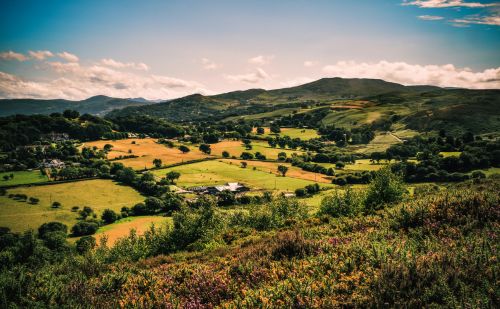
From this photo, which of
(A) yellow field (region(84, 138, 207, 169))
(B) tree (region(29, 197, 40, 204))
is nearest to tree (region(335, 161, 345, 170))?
(A) yellow field (region(84, 138, 207, 169))

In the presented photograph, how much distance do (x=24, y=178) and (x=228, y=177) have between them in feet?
254

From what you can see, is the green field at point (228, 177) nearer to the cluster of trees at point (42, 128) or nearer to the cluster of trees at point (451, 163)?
the cluster of trees at point (451, 163)

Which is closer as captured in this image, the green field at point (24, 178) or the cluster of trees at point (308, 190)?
the cluster of trees at point (308, 190)

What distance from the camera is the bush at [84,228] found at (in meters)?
76.8

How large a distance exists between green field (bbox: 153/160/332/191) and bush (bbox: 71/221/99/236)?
38.8 m

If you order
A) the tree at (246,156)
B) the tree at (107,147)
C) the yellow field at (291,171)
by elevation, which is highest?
the tree at (107,147)

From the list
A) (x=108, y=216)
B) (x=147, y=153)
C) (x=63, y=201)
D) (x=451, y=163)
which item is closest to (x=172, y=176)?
(x=108, y=216)

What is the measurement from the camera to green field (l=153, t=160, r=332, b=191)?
109 m

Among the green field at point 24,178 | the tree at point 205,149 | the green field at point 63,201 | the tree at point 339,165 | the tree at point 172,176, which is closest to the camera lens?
the green field at point 63,201

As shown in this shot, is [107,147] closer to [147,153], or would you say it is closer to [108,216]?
[147,153]

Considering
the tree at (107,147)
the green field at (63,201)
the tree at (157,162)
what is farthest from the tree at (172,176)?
the tree at (107,147)

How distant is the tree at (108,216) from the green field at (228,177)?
101 ft

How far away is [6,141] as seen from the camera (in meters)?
159

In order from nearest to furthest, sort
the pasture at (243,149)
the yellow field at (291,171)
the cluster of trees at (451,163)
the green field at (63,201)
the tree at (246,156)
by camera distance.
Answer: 1. the green field at (63,201)
2. the cluster of trees at (451,163)
3. the yellow field at (291,171)
4. the tree at (246,156)
5. the pasture at (243,149)
